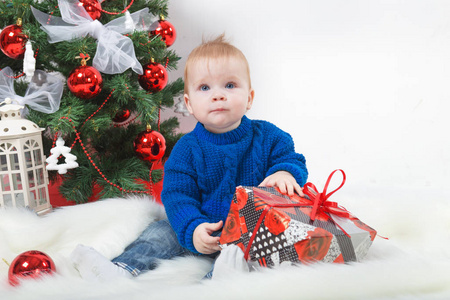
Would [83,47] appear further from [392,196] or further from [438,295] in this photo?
[438,295]

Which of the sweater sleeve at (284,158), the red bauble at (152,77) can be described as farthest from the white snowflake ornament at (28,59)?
the sweater sleeve at (284,158)

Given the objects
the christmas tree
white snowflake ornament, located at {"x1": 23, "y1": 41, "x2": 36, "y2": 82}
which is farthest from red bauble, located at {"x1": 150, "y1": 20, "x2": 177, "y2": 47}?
white snowflake ornament, located at {"x1": 23, "y1": 41, "x2": 36, "y2": 82}

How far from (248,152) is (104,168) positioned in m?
0.65

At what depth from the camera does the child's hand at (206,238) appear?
96 cm

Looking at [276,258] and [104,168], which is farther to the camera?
[104,168]

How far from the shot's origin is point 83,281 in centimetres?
89

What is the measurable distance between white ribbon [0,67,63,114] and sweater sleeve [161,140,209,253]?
509 millimetres

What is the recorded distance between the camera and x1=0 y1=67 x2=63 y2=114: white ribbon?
1.39 metres

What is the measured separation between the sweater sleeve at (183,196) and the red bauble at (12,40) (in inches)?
24.5

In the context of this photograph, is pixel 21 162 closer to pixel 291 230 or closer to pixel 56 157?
pixel 56 157

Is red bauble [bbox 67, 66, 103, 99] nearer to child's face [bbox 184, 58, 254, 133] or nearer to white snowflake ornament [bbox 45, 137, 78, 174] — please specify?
white snowflake ornament [bbox 45, 137, 78, 174]

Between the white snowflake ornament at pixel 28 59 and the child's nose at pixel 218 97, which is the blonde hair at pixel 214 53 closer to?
the child's nose at pixel 218 97

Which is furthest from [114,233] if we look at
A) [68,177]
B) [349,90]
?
[349,90]

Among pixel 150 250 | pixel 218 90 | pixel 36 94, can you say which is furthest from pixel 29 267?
pixel 36 94
